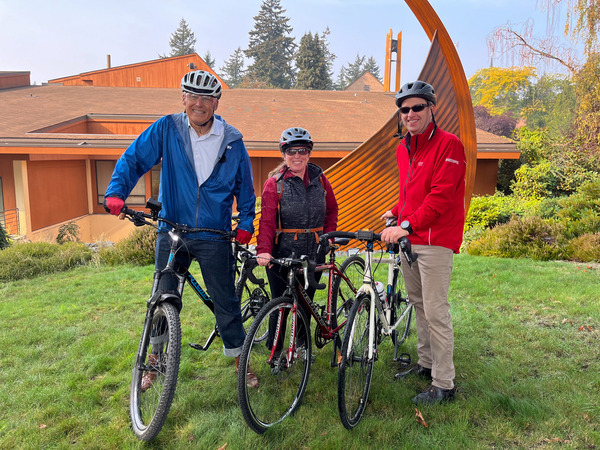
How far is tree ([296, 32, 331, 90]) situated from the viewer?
144 ft

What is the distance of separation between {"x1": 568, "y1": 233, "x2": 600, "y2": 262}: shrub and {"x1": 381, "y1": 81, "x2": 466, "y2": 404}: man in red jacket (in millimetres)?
5086

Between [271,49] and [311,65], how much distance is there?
37.3 feet

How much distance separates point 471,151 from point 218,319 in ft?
13.0

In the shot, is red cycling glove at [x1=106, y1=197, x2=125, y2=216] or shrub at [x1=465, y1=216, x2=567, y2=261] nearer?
red cycling glove at [x1=106, y1=197, x2=125, y2=216]

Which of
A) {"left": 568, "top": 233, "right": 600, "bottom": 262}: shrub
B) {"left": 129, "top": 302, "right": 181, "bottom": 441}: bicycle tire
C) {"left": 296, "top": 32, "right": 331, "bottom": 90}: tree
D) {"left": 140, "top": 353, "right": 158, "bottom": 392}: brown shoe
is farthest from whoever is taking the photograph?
{"left": 296, "top": 32, "right": 331, "bottom": 90}: tree

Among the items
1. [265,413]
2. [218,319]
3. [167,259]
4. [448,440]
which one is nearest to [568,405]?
[448,440]

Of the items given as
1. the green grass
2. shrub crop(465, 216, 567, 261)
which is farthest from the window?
shrub crop(465, 216, 567, 261)

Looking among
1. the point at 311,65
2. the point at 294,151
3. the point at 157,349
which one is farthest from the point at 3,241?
the point at 311,65

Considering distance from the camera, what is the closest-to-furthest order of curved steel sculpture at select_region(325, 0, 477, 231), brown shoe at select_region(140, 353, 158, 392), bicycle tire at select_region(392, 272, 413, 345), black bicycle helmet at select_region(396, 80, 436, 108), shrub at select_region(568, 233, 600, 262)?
brown shoe at select_region(140, 353, 158, 392)
black bicycle helmet at select_region(396, 80, 436, 108)
bicycle tire at select_region(392, 272, 413, 345)
curved steel sculpture at select_region(325, 0, 477, 231)
shrub at select_region(568, 233, 600, 262)

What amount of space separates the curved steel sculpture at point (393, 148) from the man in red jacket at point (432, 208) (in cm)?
266

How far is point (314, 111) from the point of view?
15188 mm

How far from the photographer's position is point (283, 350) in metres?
2.84

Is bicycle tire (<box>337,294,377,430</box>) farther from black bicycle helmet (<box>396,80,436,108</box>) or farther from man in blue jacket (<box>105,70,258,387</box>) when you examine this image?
black bicycle helmet (<box>396,80,436,108</box>)

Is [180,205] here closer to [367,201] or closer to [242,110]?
[367,201]
